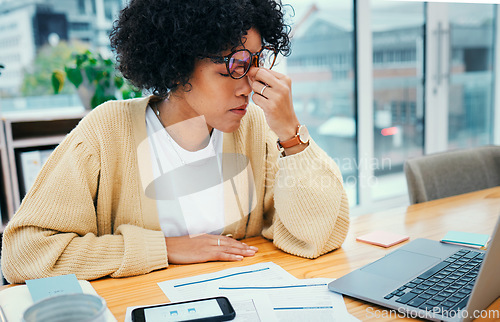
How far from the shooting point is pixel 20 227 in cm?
96

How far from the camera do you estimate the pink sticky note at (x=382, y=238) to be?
3.62 feet

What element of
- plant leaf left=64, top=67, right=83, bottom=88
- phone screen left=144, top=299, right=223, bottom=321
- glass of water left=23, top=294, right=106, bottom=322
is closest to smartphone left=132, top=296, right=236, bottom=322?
phone screen left=144, top=299, right=223, bottom=321

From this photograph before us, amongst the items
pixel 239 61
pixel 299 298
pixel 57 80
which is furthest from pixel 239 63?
pixel 57 80

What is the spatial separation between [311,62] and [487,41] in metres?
1.88

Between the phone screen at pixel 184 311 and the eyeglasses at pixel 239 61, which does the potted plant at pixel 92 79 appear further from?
the phone screen at pixel 184 311

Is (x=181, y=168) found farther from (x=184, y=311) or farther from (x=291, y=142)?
(x=184, y=311)

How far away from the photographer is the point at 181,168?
1.26 meters

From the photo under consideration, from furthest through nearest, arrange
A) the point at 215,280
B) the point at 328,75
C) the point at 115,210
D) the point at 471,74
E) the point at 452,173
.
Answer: the point at 471,74 → the point at 328,75 → the point at 452,173 → the point at 115,210 → the point at 215,280

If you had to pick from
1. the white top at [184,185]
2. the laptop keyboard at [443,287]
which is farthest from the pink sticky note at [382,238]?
the white top at [184,185]

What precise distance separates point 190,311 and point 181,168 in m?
0.58

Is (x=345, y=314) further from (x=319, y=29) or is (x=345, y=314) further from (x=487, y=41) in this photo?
(x=487, y=41)

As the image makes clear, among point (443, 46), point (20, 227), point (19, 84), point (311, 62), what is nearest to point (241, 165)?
point (20, 227)

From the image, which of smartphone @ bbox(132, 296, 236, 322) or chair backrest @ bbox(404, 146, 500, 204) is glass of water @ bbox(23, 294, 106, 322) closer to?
smartphone @ bbox(132, 296, 236, 322)

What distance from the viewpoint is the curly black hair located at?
1033 millimetres
